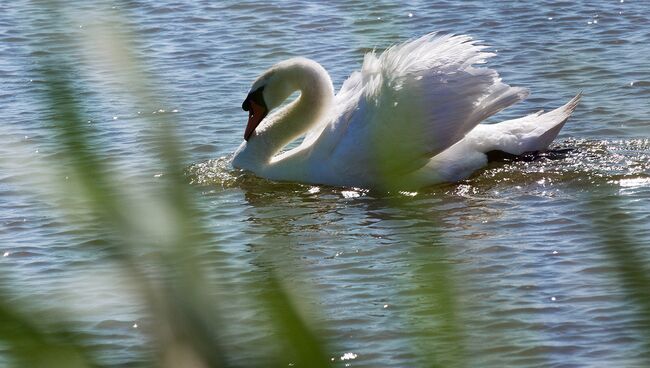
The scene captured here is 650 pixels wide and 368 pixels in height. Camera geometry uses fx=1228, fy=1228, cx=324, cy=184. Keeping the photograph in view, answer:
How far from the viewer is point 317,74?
8.73m

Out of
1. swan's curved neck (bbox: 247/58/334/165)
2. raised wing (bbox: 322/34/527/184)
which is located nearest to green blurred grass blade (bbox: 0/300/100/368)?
raised wing (bbox: 322/34/527/184)

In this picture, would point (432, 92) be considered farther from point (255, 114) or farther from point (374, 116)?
point (255, 114)

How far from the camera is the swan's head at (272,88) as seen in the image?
8844 millimetres

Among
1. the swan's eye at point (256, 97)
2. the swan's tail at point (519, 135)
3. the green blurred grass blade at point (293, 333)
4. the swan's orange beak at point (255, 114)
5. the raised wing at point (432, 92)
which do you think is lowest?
the swan's tail at point (519, 135)

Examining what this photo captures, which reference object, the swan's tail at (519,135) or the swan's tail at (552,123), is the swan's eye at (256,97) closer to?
the swan's tail at (519,135)

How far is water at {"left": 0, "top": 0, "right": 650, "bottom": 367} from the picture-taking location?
Answer: 0.89 meters

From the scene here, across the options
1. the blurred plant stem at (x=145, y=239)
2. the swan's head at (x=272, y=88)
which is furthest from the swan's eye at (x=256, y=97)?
the blurred plant stem at (x=145, y=239)

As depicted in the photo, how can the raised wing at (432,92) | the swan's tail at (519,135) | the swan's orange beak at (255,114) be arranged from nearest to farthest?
the raised wing at (432,92)
the swan's tail at (519,135)
the swan's orange beak at (255,114)

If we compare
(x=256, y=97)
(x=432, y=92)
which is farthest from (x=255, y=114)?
(x=432, y=92)

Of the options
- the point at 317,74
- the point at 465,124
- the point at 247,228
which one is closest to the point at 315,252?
the point at 247,228

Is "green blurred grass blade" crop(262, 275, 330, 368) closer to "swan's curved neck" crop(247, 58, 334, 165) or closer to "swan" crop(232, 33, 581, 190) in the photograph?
"swan" crop(232, 33, 581, 190)

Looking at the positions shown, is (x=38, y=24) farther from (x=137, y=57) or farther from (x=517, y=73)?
(x=517, y=73)

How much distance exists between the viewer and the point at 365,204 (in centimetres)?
751

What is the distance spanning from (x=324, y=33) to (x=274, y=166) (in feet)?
13.7
